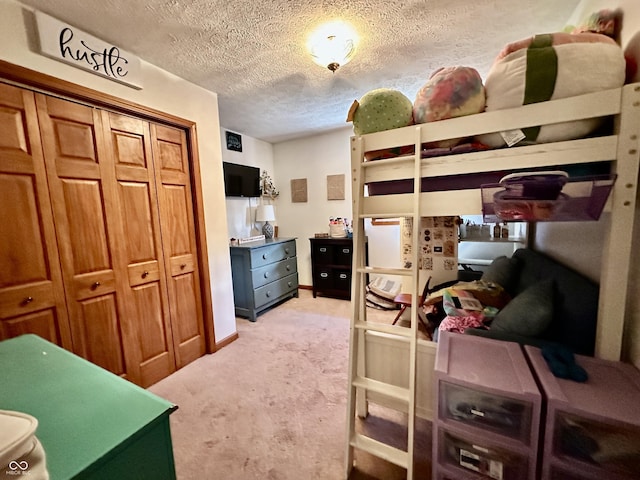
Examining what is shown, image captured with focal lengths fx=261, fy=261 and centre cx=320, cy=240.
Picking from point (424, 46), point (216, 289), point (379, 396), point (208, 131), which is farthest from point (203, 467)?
point (424, 46)

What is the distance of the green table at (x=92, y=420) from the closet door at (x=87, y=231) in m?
0.90

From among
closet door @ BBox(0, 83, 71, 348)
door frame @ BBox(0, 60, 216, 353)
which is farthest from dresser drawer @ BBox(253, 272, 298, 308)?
closet door @ BBox(0, 83, 71, 348)

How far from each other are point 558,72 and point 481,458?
1413 mm

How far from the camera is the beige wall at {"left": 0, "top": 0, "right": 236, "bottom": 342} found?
140cm

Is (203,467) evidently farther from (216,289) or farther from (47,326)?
(216,289)

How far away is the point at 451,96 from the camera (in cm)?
108

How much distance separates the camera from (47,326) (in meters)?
1.56

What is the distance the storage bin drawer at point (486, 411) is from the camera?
87 cm

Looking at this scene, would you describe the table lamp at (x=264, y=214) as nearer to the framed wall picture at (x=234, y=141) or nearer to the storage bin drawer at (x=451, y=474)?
the framed wall picture at (x=234, y=141)

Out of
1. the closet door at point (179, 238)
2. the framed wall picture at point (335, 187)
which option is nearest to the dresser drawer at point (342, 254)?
the framed wall picture at point (335, 187)

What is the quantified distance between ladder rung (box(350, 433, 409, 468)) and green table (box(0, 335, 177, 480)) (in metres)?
0.91

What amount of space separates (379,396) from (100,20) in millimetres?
2750

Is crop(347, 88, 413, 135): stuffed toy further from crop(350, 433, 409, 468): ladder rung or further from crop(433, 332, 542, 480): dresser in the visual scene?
crop(350, 433, 409, 468): ladder rung

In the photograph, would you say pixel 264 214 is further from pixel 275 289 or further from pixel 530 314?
pixel 530 314
